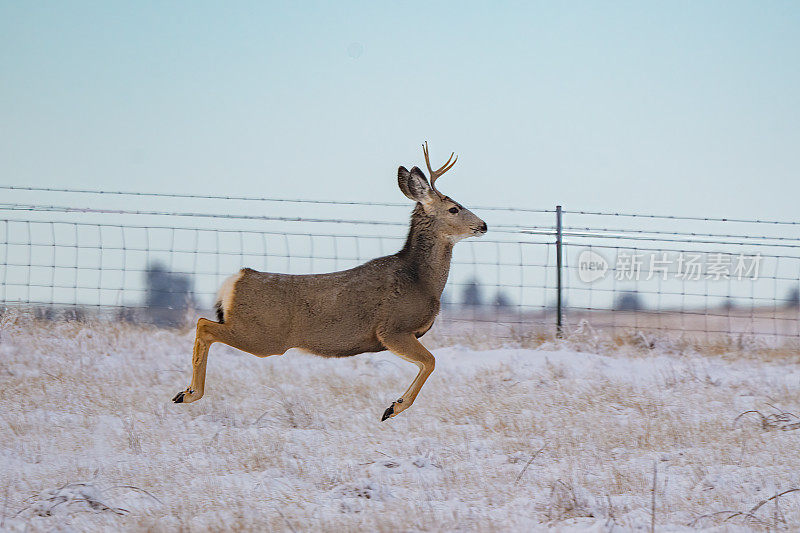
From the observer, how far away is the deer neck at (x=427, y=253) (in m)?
4.83

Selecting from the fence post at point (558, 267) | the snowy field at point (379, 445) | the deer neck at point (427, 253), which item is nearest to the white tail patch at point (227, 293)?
the snowy field at point (379, 445)

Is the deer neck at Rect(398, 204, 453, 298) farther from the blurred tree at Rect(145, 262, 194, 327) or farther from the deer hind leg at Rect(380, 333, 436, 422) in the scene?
the blurred tree at Rect(145, 262, 194, 327)

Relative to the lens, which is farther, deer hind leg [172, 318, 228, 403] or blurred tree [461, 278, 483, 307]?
blurred tree [461, 278, 483, 307]

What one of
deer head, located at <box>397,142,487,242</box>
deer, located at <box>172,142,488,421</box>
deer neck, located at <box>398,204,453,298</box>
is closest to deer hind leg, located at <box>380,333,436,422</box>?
deer, located at <box>172,142,488,421</box>

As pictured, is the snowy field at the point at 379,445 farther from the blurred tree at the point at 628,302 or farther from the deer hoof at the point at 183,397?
the blurred tree at the point at 628,302

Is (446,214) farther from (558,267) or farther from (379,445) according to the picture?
(558,267)

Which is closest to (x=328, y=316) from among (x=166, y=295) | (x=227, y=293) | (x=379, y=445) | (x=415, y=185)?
(x=227, y=293)

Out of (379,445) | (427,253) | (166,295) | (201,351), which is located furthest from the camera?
(166,295)

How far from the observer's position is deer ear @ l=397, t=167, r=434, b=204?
15.5ft

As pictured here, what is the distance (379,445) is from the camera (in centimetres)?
475

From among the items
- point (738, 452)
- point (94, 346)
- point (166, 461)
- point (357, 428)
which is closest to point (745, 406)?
point (738, 452)

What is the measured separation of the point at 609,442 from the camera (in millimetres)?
5043

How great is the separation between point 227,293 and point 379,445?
3.95ft

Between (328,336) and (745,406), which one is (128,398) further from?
(745,406)
